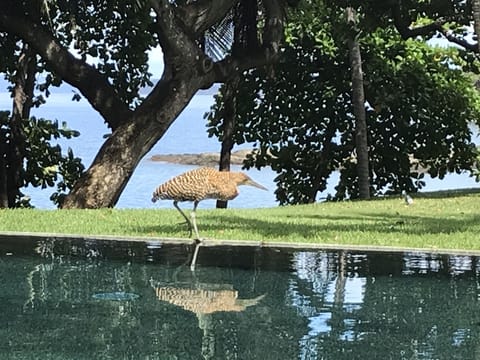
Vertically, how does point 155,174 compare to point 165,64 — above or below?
below

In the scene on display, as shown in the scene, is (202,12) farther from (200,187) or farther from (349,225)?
(200,187)

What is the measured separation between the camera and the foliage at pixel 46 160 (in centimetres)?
1900

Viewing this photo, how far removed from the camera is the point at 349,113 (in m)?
20.5

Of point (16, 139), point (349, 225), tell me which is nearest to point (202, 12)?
point (16, 139)

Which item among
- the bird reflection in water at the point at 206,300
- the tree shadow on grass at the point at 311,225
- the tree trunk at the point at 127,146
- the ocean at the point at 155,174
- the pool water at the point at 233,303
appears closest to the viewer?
the pool water at the point at 233,303

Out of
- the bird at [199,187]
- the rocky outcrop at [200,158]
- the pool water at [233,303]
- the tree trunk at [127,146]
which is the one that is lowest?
the pool water at [233,303]

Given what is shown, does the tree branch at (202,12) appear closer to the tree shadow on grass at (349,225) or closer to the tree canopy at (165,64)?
the tree canopy at (165,64)

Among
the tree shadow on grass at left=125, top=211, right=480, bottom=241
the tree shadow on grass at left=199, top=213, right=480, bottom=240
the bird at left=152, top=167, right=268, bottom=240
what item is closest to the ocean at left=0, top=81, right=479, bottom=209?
the tree shadow on grass at left=125, top=211, right=480, bottom=241

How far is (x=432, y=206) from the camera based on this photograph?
14.7 metres

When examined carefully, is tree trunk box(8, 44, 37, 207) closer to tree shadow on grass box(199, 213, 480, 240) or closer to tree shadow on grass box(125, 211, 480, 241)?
tree shadow on grass box(125, 211, 480, 241)

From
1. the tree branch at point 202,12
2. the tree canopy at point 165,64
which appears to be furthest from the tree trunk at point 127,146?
the tree branch at point 202,12

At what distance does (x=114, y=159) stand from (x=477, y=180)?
8646 mm

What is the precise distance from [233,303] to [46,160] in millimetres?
13444

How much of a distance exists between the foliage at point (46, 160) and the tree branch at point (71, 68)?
9.38 feet
